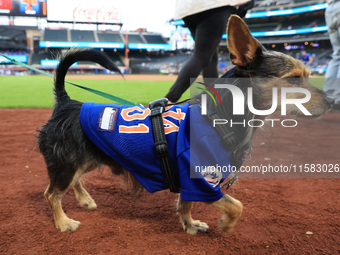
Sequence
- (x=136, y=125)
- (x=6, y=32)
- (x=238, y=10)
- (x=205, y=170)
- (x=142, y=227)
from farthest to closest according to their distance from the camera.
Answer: (x=6, y=32)
(x=238, y=10)
(x=142, y=227)
(x=136, y=125)
(x=205, y=170)

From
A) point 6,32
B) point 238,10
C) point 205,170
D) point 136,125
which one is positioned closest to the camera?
point 205,170

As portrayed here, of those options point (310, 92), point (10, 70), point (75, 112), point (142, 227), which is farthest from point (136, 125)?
point (10, 70)

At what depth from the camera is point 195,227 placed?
7.05 feet

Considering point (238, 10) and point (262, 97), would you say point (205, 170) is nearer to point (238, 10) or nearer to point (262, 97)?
point (262, 97)

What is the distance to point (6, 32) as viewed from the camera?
5191 cm

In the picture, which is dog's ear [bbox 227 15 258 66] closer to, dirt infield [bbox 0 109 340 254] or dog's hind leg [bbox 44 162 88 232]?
Answer: dirt infield [bbox 0 109 340 254]

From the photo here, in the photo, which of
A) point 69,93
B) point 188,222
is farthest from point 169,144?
point 69,93

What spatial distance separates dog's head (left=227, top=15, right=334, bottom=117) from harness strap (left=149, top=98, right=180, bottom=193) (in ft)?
1.90

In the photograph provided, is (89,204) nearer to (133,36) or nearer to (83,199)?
(83,199)

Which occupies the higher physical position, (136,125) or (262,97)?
(262,97)

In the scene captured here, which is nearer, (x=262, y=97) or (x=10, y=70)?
(x=262, y=97)

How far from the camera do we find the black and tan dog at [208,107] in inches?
70.9

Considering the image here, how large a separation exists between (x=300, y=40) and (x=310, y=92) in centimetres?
4836

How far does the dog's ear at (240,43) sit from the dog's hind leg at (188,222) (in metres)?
1.13
